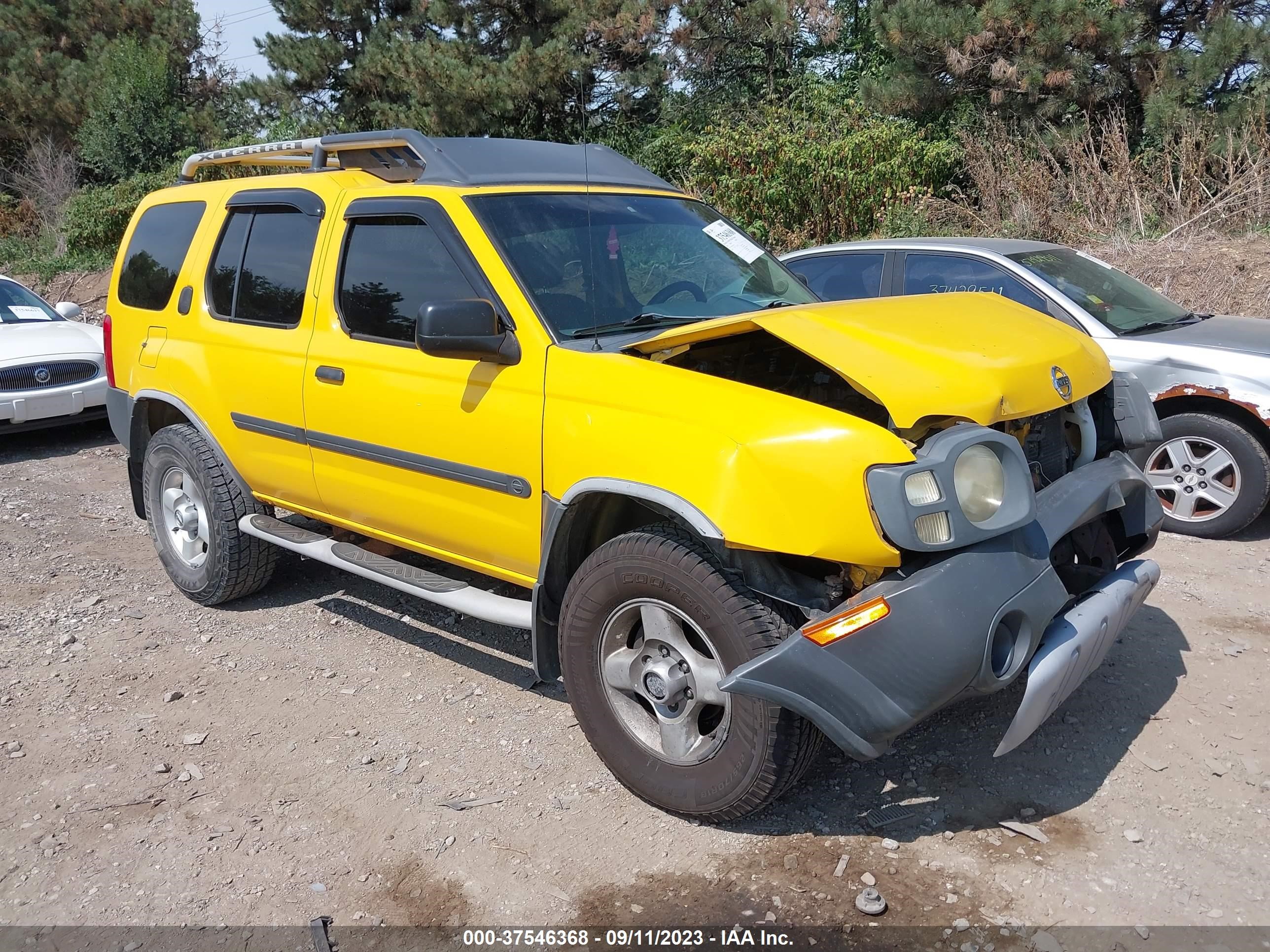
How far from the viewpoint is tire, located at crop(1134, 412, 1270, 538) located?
5613 mm

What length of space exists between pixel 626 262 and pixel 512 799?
6.77 feet

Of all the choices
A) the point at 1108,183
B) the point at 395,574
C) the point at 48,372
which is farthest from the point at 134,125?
the point at 395,574

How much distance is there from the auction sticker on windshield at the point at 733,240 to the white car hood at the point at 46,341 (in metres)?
6.81

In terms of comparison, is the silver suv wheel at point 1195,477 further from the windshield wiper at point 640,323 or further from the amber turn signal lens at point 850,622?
the amber turn signal lens at point 850,622

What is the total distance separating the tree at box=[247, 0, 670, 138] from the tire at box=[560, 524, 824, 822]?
13423 mm

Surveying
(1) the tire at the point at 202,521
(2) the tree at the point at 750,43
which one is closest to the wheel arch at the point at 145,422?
(1) the tire at the point at 202,521

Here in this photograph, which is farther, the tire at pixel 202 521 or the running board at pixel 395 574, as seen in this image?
the tire at pixel 202 521

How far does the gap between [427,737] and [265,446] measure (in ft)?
5.31

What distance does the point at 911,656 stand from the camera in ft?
8.99

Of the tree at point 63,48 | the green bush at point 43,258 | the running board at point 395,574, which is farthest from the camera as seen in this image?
the tree at point 63,48

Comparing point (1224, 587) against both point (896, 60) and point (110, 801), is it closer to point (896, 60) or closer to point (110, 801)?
point (110, 801)

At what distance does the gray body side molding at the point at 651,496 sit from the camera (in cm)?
293

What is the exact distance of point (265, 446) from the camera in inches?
183

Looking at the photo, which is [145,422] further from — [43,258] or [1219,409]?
[43,258]
